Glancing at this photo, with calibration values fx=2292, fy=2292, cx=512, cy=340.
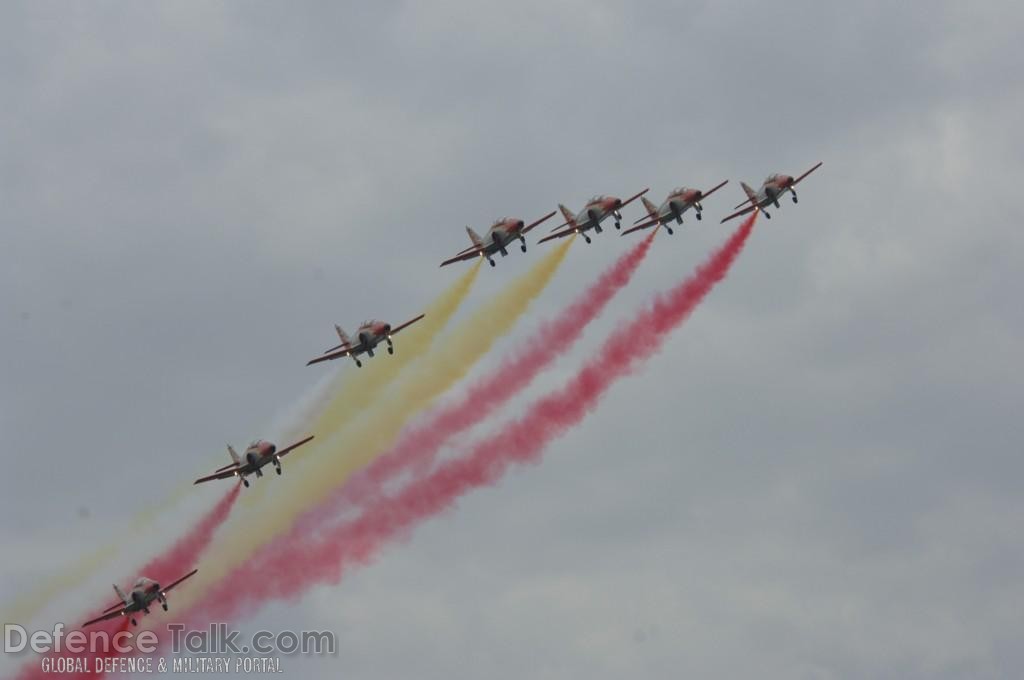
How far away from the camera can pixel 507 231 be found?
200 meters

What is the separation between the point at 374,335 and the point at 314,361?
6.06 m

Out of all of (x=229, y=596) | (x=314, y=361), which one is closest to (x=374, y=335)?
(x=314, y=361)

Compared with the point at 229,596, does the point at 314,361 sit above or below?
above

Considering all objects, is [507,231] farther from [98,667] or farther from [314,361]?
[98,667]

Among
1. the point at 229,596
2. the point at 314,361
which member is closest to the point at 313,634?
the point at 229,596

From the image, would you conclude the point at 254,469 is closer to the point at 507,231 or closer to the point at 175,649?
the point at 175,649

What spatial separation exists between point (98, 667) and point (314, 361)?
32430 millimetres

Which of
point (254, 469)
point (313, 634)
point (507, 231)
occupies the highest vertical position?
point (507, 231)

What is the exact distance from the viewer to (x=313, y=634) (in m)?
192

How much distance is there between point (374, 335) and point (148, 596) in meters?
29.9

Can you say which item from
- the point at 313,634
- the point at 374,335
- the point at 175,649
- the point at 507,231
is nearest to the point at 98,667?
the point at 175,649

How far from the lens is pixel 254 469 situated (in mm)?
198125

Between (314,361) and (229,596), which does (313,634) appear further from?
(314,361)

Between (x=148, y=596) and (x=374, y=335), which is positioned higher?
(x=374, y=335)
